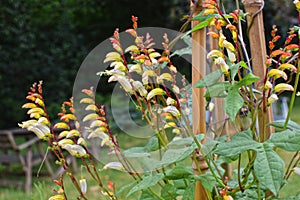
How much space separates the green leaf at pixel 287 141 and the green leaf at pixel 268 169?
0.08 feet

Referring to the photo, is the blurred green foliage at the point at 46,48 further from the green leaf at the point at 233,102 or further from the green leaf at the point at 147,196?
the green leaf at the point at 233,102

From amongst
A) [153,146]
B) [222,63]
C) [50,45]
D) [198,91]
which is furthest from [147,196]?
[50,45]

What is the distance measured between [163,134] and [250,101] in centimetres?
23

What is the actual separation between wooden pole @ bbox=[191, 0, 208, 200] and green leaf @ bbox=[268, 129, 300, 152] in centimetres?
21

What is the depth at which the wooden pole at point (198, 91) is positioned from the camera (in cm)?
90

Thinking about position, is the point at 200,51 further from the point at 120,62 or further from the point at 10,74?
the point at 10,74

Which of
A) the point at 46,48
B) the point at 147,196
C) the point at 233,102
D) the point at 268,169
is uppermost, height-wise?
the point at 46,48

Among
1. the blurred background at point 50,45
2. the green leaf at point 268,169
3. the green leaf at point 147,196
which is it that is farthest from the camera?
the blurred background at point 50,45

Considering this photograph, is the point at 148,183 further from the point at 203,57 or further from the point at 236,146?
the point at 203,57

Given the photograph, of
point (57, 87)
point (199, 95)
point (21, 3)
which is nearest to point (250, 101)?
point (199, 95)

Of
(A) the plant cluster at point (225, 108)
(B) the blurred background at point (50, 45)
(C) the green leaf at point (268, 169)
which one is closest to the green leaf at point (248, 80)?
(A) the plant cluster at point (225, 108)

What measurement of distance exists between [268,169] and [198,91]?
29 centimetres

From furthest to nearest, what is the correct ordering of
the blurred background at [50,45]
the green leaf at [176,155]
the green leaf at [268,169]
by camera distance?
1. the blurred background at [50,45]
2. the green leaf at [176,155]
3. the green leaf at [268,169]

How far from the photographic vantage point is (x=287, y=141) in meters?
0.70
